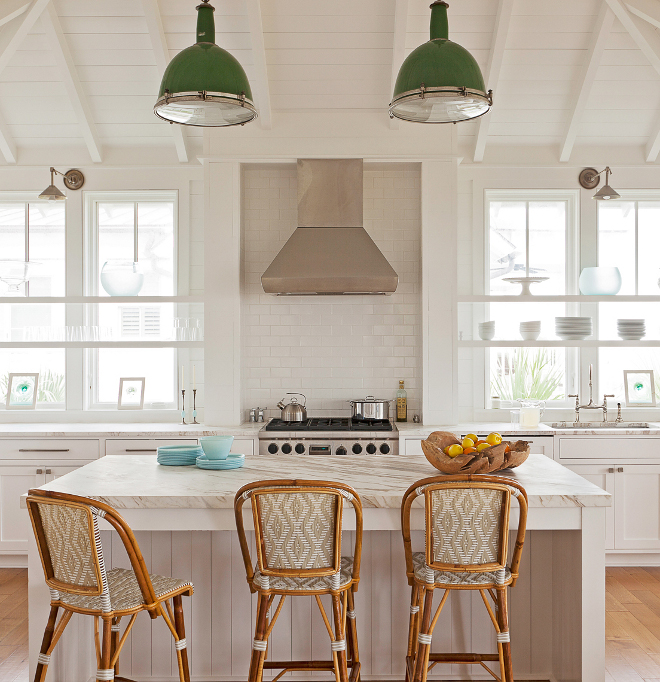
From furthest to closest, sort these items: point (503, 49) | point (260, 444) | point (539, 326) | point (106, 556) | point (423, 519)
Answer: point (539, 326) → point (260, 444) → point (503, 49) → point (106, 556) → point (423, 519)

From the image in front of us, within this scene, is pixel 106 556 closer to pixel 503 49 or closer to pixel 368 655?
pixel 368 655

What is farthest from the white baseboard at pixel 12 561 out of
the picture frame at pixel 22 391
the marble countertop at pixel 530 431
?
the marble countertop at pixel 530 431

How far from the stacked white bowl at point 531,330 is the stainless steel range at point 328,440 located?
137cm

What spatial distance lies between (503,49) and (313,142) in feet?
4.82

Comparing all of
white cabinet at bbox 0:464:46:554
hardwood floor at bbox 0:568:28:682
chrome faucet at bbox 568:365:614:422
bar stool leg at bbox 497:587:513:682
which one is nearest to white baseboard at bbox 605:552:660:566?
chrome faucet at bbox 568:365:614:422

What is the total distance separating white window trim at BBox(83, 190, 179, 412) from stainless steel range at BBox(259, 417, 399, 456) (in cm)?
120

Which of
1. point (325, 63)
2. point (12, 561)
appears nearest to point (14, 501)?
point (12, 561)

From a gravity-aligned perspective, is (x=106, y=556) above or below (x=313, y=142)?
below

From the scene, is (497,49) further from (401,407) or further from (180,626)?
(180,626)

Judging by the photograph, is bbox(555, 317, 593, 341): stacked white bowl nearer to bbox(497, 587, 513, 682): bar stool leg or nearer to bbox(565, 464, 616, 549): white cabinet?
bbox(565, 464, 616, 549): white cabinet

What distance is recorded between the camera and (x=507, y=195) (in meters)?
5.47

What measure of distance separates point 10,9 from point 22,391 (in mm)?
2858

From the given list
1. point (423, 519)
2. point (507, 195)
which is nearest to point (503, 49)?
point (507, 195)

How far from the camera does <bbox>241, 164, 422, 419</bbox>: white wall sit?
17.6 ft
